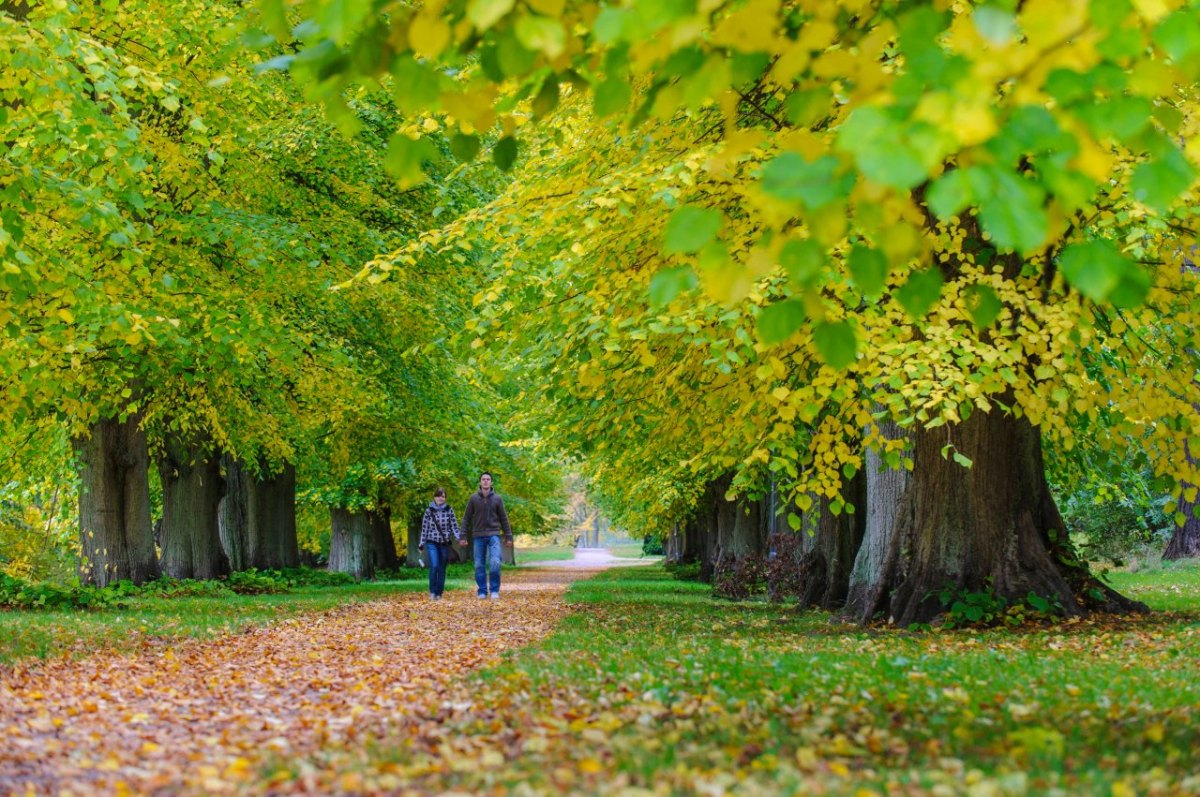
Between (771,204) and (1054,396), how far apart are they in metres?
6.53

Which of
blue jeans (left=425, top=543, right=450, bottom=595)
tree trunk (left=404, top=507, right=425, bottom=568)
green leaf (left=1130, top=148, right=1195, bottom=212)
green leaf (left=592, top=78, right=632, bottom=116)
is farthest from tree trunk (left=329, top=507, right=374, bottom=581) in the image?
green leaf (left=1130, top=148, right=1195, bottom=212)

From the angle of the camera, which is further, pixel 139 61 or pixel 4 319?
pixel 139 61

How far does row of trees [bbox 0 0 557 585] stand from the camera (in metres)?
10.3

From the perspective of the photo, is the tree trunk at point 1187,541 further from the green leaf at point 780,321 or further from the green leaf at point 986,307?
the green leaf at point 780,321

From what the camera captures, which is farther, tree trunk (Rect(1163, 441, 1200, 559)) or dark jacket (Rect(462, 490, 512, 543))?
tree trunk (Rect(1163, 441, 1200, 559))

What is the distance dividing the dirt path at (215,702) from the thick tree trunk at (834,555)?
528 centimetres

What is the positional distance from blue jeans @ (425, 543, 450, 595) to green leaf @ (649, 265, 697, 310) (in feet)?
54.1

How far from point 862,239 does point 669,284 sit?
18.4 ft

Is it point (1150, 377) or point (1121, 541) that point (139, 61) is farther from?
point (1121, 541)

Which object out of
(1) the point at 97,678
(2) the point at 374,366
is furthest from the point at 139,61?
(1) the point at 97,678

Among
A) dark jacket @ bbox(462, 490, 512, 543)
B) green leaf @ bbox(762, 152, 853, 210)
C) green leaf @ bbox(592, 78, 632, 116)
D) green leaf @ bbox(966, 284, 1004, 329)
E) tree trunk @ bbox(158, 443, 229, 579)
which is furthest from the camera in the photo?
tree trunk @ bbox(158, 443, 229, 579)

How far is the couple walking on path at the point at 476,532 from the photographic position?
733 inches

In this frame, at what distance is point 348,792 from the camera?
163 inches

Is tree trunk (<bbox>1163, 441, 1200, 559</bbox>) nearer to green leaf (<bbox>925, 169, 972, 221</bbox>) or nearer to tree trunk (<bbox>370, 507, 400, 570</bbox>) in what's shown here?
tree trunk (<bbox>370, 507, 400, 570</bbox>)
